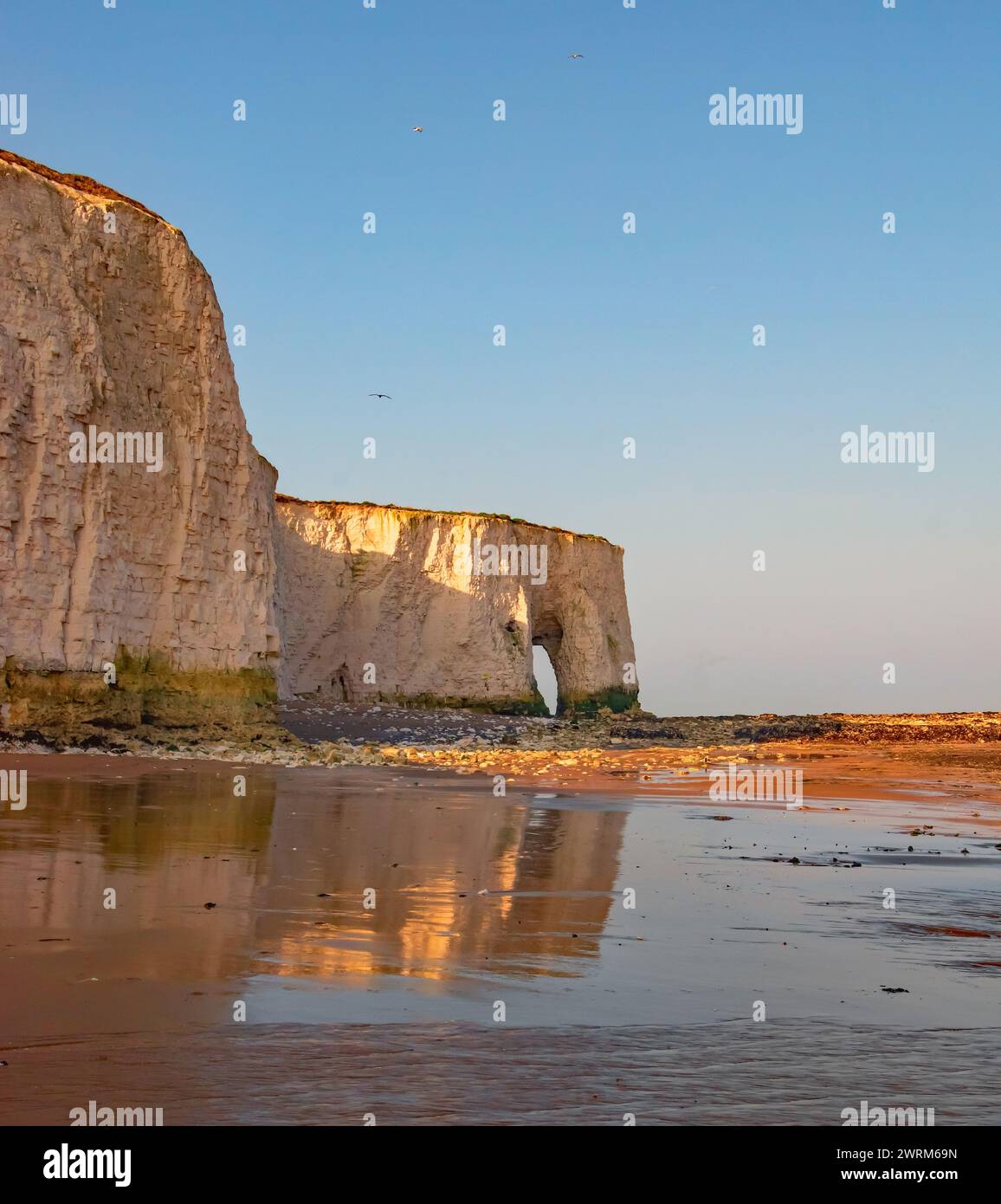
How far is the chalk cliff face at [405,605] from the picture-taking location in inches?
1762

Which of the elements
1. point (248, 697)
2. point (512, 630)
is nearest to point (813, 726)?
point (512, 630)

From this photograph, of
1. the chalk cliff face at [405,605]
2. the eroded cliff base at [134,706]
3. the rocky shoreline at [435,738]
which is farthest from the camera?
the chalk cliff face at [405,605]

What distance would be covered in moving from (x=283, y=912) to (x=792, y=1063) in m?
3.36

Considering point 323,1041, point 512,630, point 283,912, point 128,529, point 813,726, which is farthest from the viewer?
point 512,630

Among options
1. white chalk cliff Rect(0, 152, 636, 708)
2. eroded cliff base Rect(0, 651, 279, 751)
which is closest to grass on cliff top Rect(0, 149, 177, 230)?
white chalk cliff Rect(0, 152, 636, 708)

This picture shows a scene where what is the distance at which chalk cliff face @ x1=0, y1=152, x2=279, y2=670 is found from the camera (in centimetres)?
1998

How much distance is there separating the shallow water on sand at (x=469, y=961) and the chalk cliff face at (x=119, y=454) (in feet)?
32.2

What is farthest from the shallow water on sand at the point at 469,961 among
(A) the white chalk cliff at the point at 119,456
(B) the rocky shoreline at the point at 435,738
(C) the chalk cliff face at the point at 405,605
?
(C) the chalk cliff face at the point at 405,605

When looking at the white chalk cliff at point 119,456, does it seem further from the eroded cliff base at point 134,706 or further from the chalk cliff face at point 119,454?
the eroded cliff base at point 134,706

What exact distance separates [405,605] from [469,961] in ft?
137

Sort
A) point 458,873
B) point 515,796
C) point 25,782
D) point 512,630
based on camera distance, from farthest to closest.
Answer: point 512,630
point 515,796
point 25,782
point 458,873

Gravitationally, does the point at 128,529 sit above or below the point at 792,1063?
above

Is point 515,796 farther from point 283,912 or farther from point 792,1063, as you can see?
point 792,1063

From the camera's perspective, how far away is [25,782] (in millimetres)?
13664
